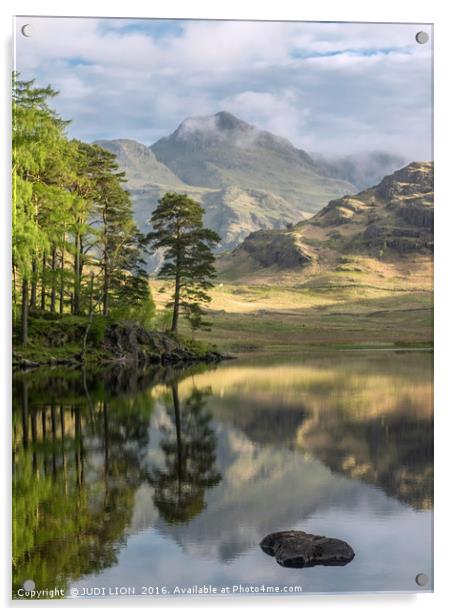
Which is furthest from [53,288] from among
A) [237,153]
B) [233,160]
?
[237,153]

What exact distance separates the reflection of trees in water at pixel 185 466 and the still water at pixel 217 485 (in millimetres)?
43

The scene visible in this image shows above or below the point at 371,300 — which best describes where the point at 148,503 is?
below

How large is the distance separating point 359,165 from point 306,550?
10.5 meters

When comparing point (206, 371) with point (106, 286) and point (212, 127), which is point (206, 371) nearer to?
point (106, 286)

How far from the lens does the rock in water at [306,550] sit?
946cm

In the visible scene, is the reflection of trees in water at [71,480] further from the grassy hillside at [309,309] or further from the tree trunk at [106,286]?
the grassy hillside at [309,309]

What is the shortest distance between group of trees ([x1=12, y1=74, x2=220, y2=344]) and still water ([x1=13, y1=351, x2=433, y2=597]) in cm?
488

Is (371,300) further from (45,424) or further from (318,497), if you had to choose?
(318,497)

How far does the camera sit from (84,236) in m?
25.3

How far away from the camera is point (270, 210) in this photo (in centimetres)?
3947

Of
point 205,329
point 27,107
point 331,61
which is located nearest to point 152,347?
point 205,329

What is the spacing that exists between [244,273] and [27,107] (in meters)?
39.5

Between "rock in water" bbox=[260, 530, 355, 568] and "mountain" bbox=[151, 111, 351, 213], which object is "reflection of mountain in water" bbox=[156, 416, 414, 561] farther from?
"mountain" bbox=[151, 111, 351, 213]

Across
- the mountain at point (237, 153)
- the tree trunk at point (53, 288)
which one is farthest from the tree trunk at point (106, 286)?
the mountain at point (237, 153)
